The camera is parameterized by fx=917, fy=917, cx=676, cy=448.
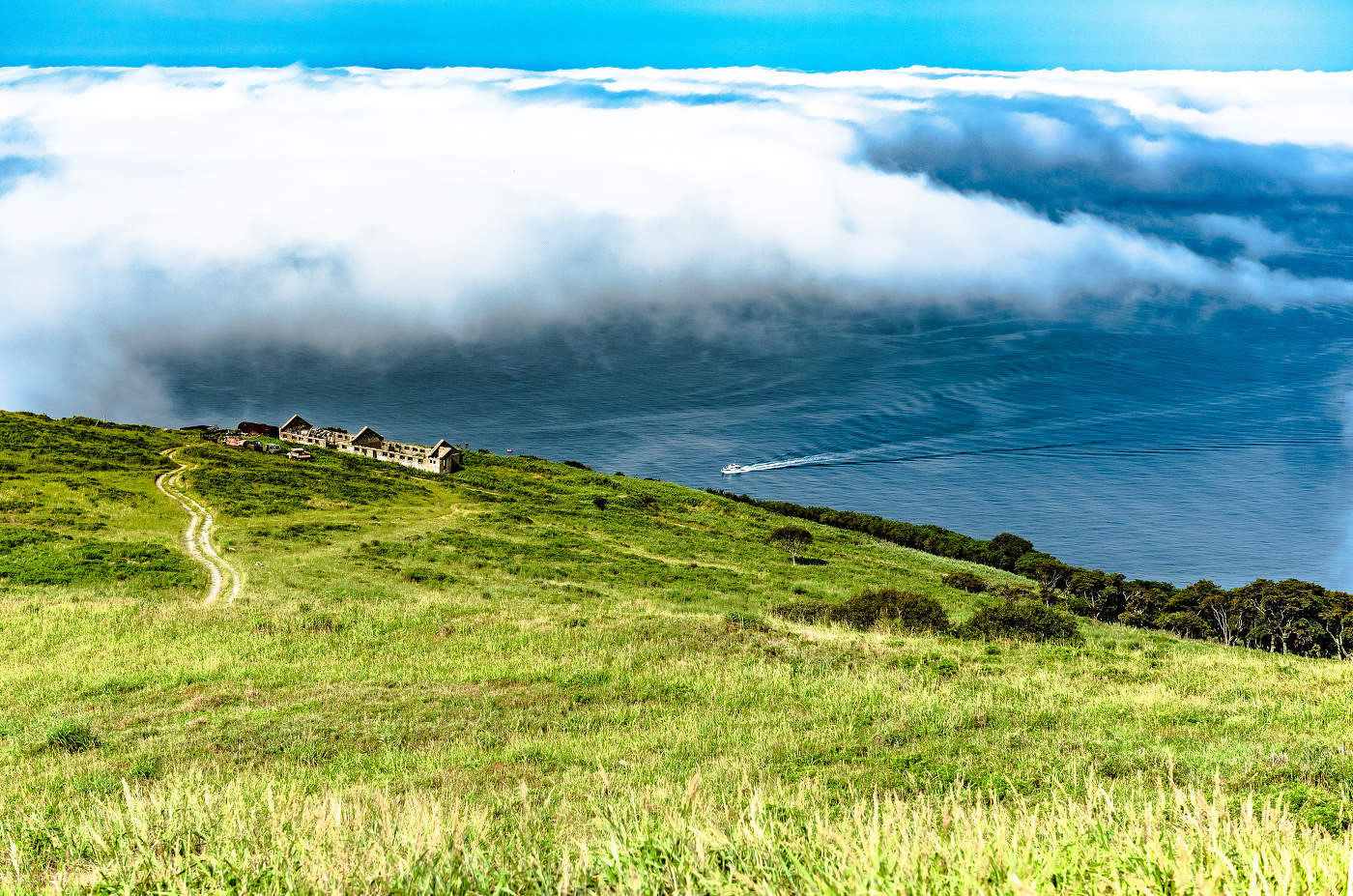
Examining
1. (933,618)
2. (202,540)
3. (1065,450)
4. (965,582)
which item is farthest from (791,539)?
(1065,450)

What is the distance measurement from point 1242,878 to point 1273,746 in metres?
8.61

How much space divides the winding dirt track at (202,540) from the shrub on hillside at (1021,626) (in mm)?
18239

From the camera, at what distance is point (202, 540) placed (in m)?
36.1

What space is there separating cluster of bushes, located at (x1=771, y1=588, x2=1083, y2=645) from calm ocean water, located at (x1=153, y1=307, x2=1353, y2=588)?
69280 mm

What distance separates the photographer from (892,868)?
12.8 ft

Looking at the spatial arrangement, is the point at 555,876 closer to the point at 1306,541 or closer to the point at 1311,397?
the point at 1306,541

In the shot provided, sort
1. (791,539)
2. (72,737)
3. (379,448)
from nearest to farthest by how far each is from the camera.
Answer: (72,737) → (791,539) → (379,448)

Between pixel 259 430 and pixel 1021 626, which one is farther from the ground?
pixel 259 430

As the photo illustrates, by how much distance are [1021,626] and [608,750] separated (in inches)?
A: 562

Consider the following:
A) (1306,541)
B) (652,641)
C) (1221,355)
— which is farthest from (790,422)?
(652,641)

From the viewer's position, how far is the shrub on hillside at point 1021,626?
21.3 meters

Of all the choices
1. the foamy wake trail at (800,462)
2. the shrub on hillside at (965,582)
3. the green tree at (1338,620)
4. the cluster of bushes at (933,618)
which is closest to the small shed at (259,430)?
the foamy wake trail at (800,462)

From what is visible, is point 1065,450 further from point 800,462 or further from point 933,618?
point 933,618

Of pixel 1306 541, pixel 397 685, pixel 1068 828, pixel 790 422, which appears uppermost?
pixel 790 422
